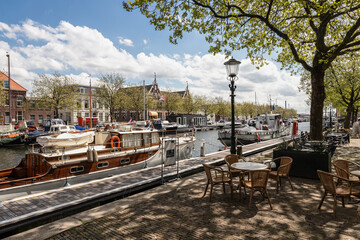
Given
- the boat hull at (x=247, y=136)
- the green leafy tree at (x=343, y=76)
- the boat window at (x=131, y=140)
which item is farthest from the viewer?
the boat hull at (x=247, y=136)

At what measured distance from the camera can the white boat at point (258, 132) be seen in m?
25.0

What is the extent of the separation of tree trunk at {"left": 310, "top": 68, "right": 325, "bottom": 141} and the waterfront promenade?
5.34 metres

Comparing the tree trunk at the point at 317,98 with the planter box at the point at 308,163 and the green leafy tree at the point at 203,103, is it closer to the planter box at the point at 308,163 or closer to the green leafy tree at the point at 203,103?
the planter box at the point at 308,163

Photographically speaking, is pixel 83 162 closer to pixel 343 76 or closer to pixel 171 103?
pixel 343 76

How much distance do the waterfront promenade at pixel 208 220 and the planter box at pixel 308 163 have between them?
1.89m

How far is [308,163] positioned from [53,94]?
140 feet

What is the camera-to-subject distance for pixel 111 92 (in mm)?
48688

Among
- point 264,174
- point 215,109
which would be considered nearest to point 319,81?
point 264,174

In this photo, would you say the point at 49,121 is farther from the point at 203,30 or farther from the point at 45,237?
the point at 45,237

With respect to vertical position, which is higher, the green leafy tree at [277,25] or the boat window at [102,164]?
the green leafy tree at [277,25]

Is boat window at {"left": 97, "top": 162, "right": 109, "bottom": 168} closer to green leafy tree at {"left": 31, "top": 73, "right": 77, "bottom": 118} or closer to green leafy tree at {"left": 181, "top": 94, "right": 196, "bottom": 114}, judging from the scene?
green leafy tree at {"left": 31, "top": 73, "right": 77, "bottom": 118}

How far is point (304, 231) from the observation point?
4.44m

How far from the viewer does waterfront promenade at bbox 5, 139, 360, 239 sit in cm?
444

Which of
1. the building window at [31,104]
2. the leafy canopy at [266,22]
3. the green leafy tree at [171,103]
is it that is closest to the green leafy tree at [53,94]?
the building window at [31,104]
